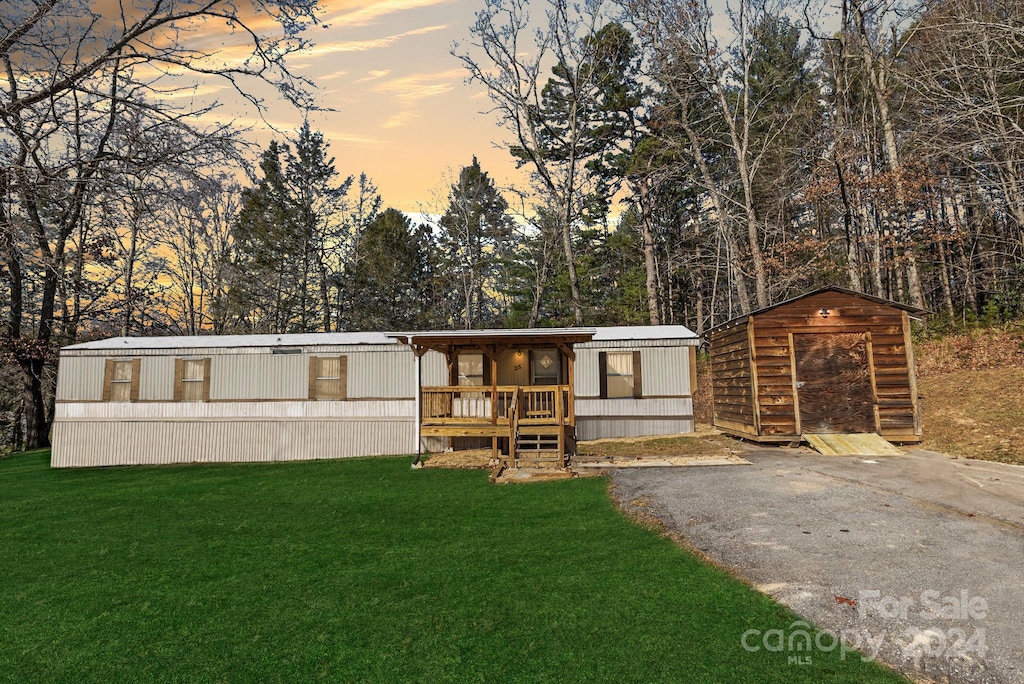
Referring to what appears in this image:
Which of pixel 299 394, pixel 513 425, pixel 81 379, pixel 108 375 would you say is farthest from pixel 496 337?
pixel 81 379

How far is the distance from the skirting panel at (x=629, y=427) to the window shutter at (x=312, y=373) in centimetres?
784

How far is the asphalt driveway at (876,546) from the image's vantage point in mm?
4344

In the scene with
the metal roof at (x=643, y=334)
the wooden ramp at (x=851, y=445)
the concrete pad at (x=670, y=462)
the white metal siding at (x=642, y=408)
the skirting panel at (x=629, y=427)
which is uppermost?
the metal roof at (x=643, y=334)

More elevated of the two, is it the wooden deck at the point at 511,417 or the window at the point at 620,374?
the window at the point at 620,374

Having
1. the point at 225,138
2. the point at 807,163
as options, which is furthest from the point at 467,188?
the point at 225,138

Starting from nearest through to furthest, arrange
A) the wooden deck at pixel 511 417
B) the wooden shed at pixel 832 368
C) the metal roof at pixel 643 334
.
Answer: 1. the wooden deck at pixel 511 417
2. the wooden shed at pixel 832 368
3. the metal roof at pixel 643 334

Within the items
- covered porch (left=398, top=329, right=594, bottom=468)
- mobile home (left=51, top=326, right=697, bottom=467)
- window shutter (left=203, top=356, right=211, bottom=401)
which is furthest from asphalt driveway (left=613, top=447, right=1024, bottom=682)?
window shutter (left=203, top=356, right=211, bottom=401)

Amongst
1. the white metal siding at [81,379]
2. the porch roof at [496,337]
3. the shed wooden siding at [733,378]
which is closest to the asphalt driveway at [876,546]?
the shed wooden siding at [733,378]

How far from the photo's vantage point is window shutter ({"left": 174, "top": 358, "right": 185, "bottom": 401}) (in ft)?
54.5

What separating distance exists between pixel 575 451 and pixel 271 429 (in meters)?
9.02

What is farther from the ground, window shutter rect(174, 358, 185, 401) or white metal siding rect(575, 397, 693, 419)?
window shutter rect(174, 358, 185, 401)

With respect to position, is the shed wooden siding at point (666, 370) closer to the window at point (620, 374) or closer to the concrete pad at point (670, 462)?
the window at point (620, 374)

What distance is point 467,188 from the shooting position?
35.2 meters

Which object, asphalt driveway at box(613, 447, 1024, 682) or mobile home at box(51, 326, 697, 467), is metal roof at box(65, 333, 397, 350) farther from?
asphalt driveway at box(613, 447, 1024, 682)
